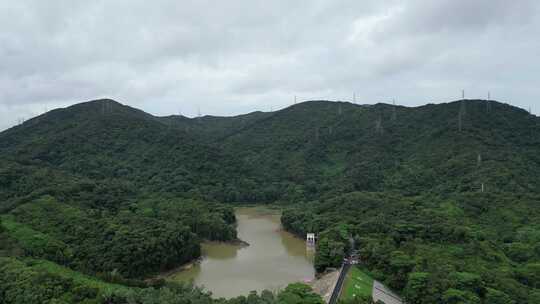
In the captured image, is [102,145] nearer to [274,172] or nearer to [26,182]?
[26,182]

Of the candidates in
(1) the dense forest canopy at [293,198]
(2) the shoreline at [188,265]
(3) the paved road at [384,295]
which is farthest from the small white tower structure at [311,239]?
(3) the paved road at [384,295]

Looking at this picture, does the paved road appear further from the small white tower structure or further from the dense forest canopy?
the small white tower structure

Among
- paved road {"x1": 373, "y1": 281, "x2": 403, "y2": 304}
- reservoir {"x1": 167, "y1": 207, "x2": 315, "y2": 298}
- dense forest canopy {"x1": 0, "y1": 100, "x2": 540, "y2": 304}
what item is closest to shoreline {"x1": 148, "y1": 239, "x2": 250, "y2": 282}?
reservoir {"x1": 167, "y1": 207, "x2": 315, "y2": 298}

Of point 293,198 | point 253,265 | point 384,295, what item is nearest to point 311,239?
point 253,265

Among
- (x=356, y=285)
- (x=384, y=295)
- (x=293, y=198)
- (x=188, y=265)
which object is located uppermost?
(x=293, y=198)

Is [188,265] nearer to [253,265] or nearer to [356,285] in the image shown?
[253,265]

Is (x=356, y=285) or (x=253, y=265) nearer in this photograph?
(x=356, y=285)
